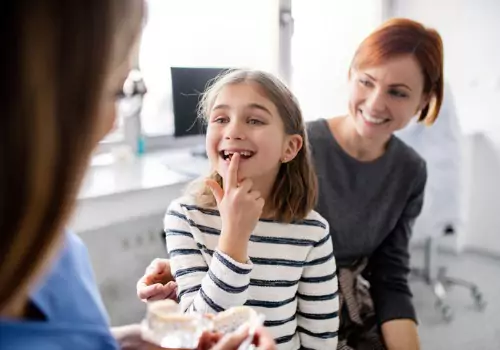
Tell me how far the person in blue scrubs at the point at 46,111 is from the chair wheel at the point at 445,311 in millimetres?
2465

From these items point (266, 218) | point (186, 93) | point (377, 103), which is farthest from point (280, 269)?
point (186, 93)

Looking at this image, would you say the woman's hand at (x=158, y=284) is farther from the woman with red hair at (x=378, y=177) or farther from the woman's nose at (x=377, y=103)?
the woman's nose at (x=377, y=103)

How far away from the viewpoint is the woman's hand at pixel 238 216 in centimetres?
81

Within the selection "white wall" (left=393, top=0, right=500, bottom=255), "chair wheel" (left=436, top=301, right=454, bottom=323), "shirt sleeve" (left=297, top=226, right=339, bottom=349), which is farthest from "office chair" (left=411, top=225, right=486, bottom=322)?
"shirt sleeve" (left=297, top=226, right=339, bottom=349)

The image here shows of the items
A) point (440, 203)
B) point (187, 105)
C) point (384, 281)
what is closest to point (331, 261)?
point (384, 281)

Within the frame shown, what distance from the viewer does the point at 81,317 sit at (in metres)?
0.53

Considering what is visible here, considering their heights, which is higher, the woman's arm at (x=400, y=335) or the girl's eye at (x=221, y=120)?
the girl's eye at (x=221, y=120)

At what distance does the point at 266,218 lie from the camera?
100cm

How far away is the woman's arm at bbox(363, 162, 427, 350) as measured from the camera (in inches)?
44.0

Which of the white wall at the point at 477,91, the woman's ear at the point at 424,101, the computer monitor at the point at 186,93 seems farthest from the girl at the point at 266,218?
the white wall at the point at 477,91

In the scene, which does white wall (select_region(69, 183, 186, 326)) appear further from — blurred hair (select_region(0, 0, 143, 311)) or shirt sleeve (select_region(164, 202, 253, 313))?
blurred hair (select_region(0, 0, 143, 311))

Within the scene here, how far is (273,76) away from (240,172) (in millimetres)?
234

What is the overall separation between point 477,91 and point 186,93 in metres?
2.04

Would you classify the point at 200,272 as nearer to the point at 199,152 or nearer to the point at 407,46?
the point at 407,46
